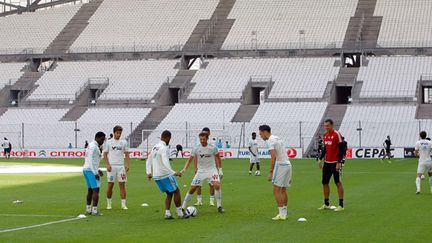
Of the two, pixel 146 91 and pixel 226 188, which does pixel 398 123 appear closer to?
pixel 146 91

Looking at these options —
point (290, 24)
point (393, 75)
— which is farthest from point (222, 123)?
point (290, 24)

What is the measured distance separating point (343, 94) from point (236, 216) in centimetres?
5928

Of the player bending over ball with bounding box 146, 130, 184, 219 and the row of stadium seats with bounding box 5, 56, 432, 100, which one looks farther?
the row of stadium seats with bounding box 5, 56, 432, 100

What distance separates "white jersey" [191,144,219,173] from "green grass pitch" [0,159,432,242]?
1131mm

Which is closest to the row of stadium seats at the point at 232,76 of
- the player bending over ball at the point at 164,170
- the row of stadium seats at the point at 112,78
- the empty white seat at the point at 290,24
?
the row of stadium seats at the point at 112,78

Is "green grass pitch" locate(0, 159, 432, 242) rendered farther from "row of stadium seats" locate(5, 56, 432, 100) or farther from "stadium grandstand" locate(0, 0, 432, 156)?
"row of stadium seats" locate(5, 56, 432, 100)

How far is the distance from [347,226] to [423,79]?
57.5m

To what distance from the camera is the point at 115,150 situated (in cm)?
2278

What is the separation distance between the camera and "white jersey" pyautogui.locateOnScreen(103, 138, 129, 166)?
74.5 feet

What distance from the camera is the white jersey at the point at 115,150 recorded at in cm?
2272

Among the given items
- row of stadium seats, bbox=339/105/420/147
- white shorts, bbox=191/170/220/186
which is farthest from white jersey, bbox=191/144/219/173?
row of stadium seats, bbox=339/105/420/147

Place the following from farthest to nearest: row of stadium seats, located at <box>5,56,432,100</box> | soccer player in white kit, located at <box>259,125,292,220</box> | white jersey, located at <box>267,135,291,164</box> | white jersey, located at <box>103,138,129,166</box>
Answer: row of stadium seats, located at <box>5,56,432,100</box> < white jersey, located at <box>103,138,129,166</box> < white jersey, located at <box>267,135,291,164</box> < soccer player in white kit, located at <box>259,125,292,220</box>

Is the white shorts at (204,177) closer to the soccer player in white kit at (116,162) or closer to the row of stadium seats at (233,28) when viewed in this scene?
the soccer player in white kit at (116,162)

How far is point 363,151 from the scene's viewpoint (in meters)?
62.0
